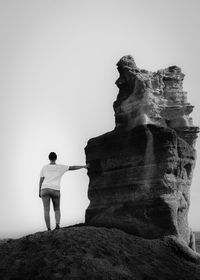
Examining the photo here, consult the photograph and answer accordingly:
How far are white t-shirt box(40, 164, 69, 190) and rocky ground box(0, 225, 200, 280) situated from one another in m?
1.67

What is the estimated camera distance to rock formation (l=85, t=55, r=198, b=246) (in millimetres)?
17250

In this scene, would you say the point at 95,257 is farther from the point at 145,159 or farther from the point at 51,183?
the point at 145,159

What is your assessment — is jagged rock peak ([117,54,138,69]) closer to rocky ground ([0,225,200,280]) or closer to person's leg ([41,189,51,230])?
person's leg ([41,189,51,230])

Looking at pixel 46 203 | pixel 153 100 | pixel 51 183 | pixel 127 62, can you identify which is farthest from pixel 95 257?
pixel 127 62

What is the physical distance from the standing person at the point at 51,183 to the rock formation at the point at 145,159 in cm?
311

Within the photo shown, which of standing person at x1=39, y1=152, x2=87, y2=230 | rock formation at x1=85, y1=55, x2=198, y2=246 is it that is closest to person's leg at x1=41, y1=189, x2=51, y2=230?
standing person at x1=39, y1=152, x2=87, y2=230

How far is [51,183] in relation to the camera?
1585cm

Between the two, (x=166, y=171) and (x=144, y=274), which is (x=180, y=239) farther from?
(x=144, y=274)

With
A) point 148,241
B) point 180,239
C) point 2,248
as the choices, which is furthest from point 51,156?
point 180,239

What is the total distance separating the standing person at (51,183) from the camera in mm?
15859

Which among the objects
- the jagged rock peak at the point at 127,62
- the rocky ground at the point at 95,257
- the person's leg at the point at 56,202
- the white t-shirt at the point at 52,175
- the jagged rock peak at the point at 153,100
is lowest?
the rocky ground at the point at 95,257

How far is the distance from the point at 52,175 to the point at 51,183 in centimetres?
30

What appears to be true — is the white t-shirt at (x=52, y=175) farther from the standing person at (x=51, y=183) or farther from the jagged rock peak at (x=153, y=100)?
the jagged rock peak at (x=153, y=100)

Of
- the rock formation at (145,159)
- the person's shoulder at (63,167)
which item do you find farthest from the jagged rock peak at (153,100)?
the person's shoulder at (63,167)
